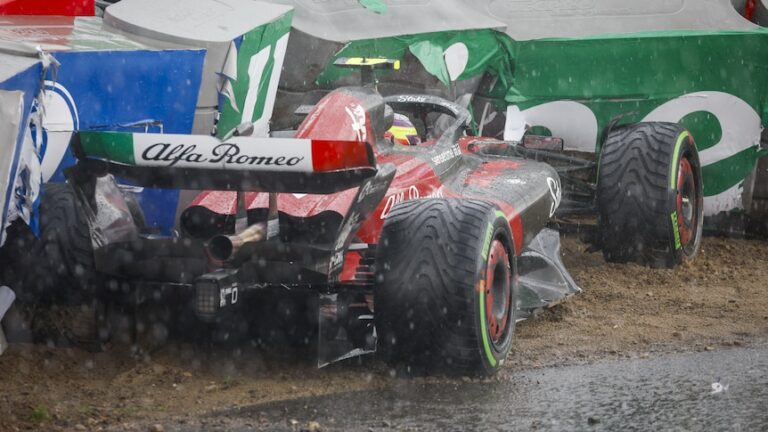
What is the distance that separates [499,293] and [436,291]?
71 centimetres

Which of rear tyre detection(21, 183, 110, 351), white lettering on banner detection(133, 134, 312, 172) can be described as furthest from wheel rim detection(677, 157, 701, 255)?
rear tyre detection(21, 183, 110, 351)

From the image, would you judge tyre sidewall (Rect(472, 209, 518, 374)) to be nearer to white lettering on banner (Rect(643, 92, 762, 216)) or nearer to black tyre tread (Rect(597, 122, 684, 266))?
black tyre tread (Rect(597, 122, 684, 266))

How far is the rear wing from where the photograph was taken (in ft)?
17.3

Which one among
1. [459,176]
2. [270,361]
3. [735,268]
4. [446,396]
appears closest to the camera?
[446,396]

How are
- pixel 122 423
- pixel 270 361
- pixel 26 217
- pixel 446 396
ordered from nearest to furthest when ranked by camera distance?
pixel 122 423 → pixel 446 396 → pixel 26 217 → pixel 270 361

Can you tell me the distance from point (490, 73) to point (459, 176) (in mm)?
4139

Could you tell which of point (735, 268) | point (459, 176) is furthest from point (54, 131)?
point (735, 268)

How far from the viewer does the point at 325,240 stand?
5887 millimetres

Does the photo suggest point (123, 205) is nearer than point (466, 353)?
No

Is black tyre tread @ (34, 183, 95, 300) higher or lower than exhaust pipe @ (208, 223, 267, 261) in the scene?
lower

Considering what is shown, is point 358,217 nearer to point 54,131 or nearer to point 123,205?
point 123,205

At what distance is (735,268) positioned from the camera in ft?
29.7

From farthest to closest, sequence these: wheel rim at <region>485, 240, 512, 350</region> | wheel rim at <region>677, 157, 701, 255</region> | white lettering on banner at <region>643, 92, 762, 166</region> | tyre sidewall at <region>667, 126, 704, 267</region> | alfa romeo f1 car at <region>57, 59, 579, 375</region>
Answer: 1. white lettering on banner at <region>643, 92, 762, 166</region>
2. wheel rim at <region>677, 157, 701, 255</region>
3. tyre sidewall at <region>667, 126, 704, 267</region>
4. wheel rim at <region>485, 240, 512, 350</region>
5. alfa romeo f1 car at <region>57, 59, 579, 375</region>

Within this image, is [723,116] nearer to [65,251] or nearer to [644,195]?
[644,195]
